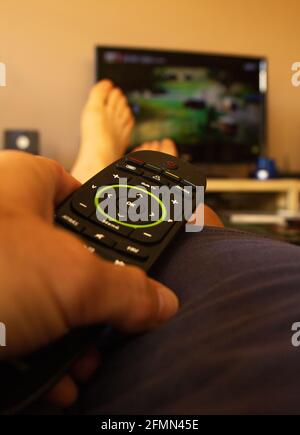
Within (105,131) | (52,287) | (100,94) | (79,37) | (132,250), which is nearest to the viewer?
(52,287)

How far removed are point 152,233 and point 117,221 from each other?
0.03 meters

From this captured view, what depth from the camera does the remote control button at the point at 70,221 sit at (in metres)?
0.28

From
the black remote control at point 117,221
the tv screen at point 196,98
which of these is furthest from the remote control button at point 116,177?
the tv screen at point 196,98

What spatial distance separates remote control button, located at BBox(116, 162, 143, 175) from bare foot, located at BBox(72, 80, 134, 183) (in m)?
0.53

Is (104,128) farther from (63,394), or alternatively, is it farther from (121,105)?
(63,394)

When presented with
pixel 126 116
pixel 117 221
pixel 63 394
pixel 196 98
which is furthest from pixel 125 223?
pixel 196 98

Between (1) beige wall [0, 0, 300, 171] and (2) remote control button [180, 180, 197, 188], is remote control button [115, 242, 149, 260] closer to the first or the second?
(2) remote control button [180, 180, 197, 188]

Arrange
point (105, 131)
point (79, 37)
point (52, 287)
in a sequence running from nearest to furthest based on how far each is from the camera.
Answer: point (52, 287), point (105, 131), point (79, 37)

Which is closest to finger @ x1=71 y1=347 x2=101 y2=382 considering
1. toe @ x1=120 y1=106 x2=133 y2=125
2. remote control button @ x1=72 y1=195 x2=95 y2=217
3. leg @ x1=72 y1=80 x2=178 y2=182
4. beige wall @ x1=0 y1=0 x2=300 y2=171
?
remote control button @ x1=72 y1=195 x2=95 y2=217

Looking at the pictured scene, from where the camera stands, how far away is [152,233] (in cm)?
29

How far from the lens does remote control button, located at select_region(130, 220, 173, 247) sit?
0.28 m

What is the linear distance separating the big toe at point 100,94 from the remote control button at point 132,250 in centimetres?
129

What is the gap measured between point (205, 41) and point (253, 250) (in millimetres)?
1779

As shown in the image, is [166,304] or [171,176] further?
[171,176]
